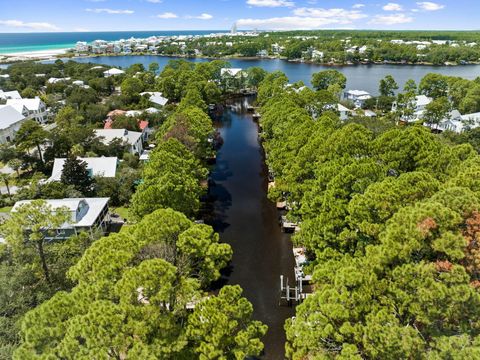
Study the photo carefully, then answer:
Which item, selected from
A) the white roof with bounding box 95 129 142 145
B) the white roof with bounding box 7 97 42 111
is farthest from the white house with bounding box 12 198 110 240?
the white roof with bounding box 7 97 42 111

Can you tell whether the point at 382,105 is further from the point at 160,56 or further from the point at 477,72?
the point at 160,56

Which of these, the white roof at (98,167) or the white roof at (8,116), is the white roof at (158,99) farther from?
the white roof at (98,167)

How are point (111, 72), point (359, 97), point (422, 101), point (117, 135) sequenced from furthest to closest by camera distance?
point (111, 72)
point (359, 97)
point (422, 101)
point (117, 135)

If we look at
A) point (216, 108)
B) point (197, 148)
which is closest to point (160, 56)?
point (216, 108)

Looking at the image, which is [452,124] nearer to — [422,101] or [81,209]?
[422,101]

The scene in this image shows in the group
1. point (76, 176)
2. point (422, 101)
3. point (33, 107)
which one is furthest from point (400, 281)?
point (33, 107)

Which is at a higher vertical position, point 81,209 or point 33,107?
point 33,107

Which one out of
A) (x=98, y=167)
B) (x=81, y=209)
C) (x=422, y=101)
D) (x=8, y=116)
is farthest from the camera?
(x=422, y=101)

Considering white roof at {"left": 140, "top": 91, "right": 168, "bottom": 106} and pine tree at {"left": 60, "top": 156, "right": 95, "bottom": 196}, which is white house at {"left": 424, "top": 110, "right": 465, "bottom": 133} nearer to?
white roof at {"left": 140, "top": 91, "right": 168, "bottom": 106}
